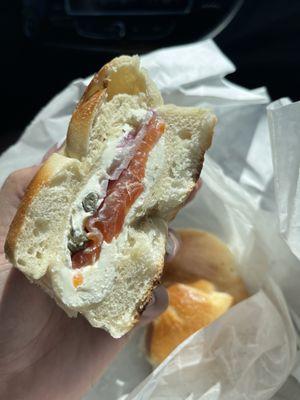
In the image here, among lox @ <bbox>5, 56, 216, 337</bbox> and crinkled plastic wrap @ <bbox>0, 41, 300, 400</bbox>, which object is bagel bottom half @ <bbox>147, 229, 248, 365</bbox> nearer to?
crinkled plastic wrap @ <bbox>0, 41, 300, 400</bbox>

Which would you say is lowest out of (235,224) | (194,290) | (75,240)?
(194,290)

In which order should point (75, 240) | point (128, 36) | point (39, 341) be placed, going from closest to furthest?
point (75, 240) < point (39, 341) < point (128, 36)

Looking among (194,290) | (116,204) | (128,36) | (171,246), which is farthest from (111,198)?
(128,36)

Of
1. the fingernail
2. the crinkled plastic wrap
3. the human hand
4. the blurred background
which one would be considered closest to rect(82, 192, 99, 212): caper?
the human hand

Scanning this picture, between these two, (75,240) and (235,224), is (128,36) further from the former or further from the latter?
(75,240)

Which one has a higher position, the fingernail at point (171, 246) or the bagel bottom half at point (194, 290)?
the fingernail at point (171, 246)

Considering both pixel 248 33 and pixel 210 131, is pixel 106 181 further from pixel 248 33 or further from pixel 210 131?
pixel 248 33

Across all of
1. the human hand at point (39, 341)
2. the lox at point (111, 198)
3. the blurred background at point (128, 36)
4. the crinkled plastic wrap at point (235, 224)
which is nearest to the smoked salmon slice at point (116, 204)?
the lox at point (111, 198)

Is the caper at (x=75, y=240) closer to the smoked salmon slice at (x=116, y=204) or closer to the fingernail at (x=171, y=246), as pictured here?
the smoked salmon slice at (x=116, y=204)
